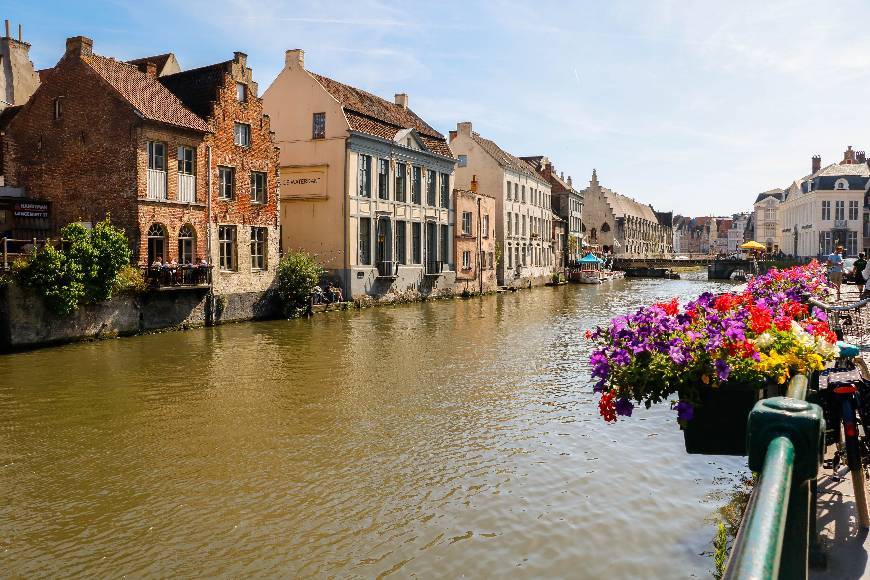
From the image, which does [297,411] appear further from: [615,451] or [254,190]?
[254,190]

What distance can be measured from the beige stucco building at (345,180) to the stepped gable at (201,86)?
25.7 ft

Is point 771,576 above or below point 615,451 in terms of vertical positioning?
above

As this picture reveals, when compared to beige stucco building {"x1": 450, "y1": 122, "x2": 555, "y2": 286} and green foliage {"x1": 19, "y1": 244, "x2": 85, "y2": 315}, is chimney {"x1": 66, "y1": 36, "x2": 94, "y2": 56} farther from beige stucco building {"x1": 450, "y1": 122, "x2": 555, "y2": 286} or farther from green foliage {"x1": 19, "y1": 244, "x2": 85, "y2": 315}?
beige stucco building {"x1": 450, "y1": 122, "x2": 555, "y2": 286}

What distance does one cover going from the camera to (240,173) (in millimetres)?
32219

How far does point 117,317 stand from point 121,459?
52.2ft

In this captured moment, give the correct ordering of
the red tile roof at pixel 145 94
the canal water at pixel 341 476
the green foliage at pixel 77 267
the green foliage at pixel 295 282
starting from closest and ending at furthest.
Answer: the canal water at pixel 341 476 < the green foliage at pixel 77 267 < the red tile roof at pixel 145 94 < the green foliage at pixel 295 282

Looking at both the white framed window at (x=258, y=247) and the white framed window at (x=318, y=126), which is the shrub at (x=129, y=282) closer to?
the white framed window at (x=258, y=247)

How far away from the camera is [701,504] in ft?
28.7

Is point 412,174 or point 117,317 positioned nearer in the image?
point 117,317

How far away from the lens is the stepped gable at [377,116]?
40.2 m

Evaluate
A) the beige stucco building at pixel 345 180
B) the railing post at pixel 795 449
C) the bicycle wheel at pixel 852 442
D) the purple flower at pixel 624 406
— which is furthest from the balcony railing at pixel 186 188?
the railing post at pixel 795 449

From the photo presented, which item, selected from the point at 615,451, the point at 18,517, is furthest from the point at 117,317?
the point at 615,451

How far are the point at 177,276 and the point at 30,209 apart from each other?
244 inches

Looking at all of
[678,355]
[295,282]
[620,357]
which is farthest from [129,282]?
[678,355]
